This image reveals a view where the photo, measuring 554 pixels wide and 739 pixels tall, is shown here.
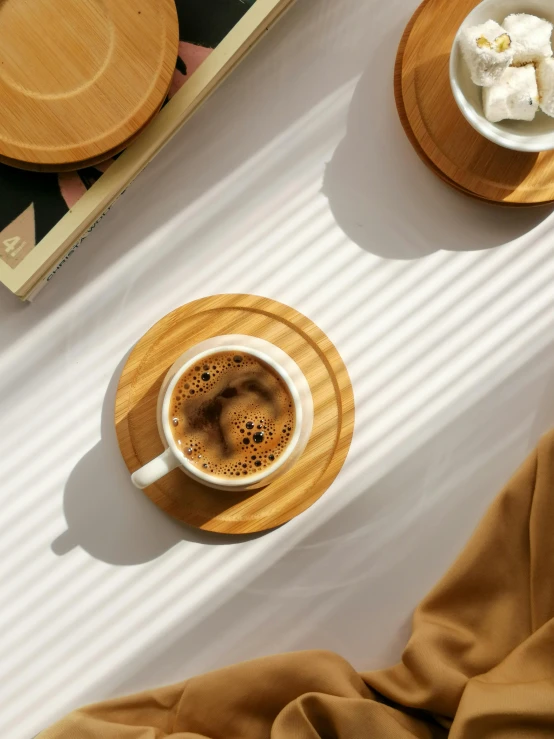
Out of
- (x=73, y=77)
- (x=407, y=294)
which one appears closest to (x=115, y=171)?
(x=73, y=77)

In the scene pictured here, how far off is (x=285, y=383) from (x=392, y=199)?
0.93 ft

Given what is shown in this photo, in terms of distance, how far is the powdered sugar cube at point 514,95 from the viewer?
2.57 feet

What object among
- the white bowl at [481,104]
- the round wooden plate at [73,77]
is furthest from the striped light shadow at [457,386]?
the round wooden plate at [73,77]

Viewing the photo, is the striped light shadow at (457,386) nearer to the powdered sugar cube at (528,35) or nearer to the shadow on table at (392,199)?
the shadow on table at (392,199)

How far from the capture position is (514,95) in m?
0.79

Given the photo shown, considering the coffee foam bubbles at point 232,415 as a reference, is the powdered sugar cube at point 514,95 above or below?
above

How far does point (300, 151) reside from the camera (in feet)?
2.95

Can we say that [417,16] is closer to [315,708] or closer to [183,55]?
[183,55]

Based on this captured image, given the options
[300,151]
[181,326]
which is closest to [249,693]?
[181,326]

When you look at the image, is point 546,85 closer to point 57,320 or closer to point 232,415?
point 232,415

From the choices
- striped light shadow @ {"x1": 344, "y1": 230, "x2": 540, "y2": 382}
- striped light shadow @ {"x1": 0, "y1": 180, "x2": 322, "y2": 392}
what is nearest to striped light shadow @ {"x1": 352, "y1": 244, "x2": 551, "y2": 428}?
striped light shadow @ {"x1": 344, "y1": 230, "x2": 540, "y2": 382}

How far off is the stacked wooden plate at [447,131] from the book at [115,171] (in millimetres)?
174

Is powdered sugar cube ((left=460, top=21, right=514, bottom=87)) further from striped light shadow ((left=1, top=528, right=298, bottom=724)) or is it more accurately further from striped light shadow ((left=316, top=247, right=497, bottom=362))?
striped light shadow ((left=1, top=528, right=298, bottom=724))

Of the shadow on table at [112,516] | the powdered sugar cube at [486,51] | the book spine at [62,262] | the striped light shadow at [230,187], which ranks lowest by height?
the shadow on table at [112,516]
